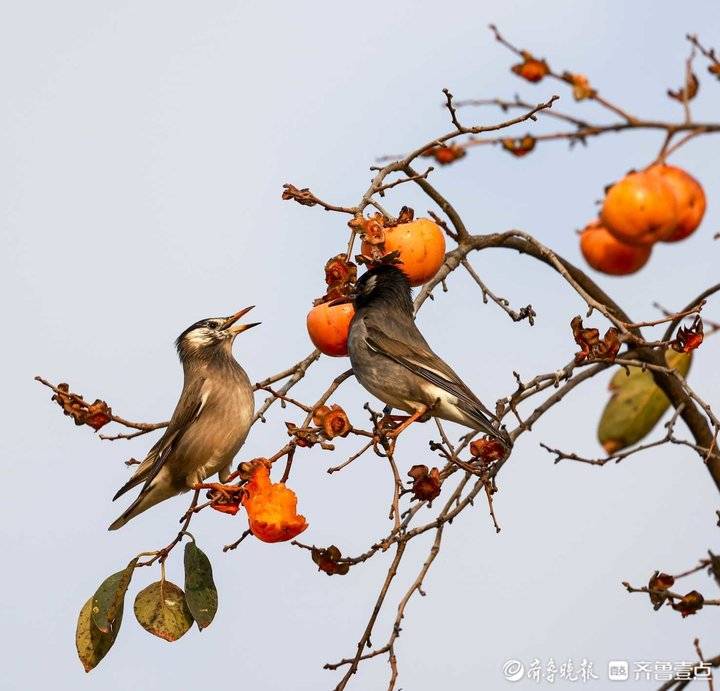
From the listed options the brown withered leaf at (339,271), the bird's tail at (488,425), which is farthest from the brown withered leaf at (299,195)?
the bird's tail at (488,425)

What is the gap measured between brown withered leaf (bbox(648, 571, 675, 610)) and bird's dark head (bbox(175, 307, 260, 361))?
285cm

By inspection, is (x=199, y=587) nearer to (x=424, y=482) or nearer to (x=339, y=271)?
(x=424, y=482)

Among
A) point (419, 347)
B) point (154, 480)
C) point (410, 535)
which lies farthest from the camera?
point (154, 480)

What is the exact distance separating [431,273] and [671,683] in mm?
1837

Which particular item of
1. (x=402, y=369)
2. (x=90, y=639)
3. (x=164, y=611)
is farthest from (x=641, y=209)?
(x=90, y=639)

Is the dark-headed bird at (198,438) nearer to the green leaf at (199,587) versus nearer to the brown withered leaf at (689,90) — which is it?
the green leaf at (199,587)

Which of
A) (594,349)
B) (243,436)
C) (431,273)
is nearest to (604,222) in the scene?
(594,349)

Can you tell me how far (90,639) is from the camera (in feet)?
13.2

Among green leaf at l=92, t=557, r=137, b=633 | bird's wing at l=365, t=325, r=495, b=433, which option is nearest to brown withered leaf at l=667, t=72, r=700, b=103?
bird's wing at l=365, t=325, r=495, b=433

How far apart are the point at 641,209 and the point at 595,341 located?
0.61 metres

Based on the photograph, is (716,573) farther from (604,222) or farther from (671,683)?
(604,222)

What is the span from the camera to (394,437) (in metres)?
3.96

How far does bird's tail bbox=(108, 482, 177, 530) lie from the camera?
5797 millimetres

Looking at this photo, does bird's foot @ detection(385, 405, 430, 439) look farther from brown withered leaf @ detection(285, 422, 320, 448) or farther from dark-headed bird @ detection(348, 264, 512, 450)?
brown withered leaf @ detection(285, 422, 320, 448)
